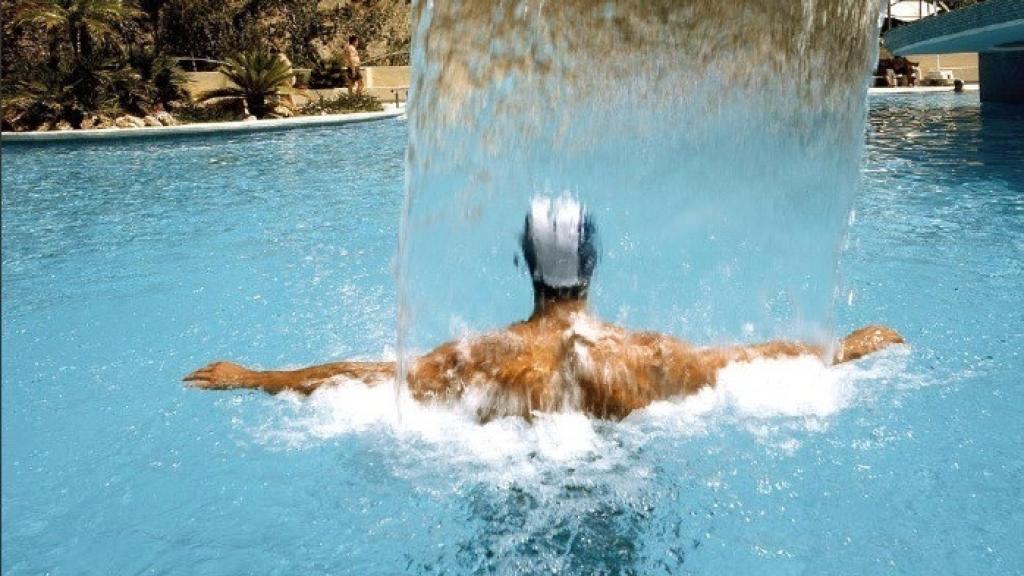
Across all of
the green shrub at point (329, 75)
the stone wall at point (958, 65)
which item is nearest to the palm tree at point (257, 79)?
the green shrub at point (329, 75)

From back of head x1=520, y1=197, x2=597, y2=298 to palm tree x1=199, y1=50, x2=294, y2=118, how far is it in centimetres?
1802

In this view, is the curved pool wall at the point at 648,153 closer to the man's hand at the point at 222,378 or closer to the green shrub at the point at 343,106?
the man's hand at the point at 222,378

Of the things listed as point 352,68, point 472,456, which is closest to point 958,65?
point 352,68

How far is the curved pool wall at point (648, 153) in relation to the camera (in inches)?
227

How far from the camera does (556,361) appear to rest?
2939 mm

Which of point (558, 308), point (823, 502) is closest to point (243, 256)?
point (558, 308)

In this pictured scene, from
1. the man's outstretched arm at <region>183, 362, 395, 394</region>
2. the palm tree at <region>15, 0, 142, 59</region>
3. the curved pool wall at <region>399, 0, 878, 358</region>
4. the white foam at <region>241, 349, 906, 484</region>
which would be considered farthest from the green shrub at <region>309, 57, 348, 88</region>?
the man's outstretched arm at <region>183, 362, 395, 394</region>

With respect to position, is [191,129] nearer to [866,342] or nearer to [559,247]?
[559,247]

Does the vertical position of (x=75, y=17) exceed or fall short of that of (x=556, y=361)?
it exceeds it

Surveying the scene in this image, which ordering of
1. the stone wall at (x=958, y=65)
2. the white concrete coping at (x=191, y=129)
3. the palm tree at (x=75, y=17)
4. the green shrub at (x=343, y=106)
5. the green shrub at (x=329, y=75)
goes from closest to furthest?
the white concrete coping at (x=191, y=129) < the palm tree at (x=75, y=17) < the green shrub at (x=343, y=106) < the green shrub at (x=329, y=75) < the stone wall at (x=958, y=65)

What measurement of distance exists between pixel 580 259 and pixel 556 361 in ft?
1.14

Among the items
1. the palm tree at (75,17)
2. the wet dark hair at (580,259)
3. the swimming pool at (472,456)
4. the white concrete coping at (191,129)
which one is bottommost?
the swimming pool at (472,456)

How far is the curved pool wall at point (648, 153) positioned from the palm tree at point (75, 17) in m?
11.9

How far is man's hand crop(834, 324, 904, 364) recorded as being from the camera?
325cm
